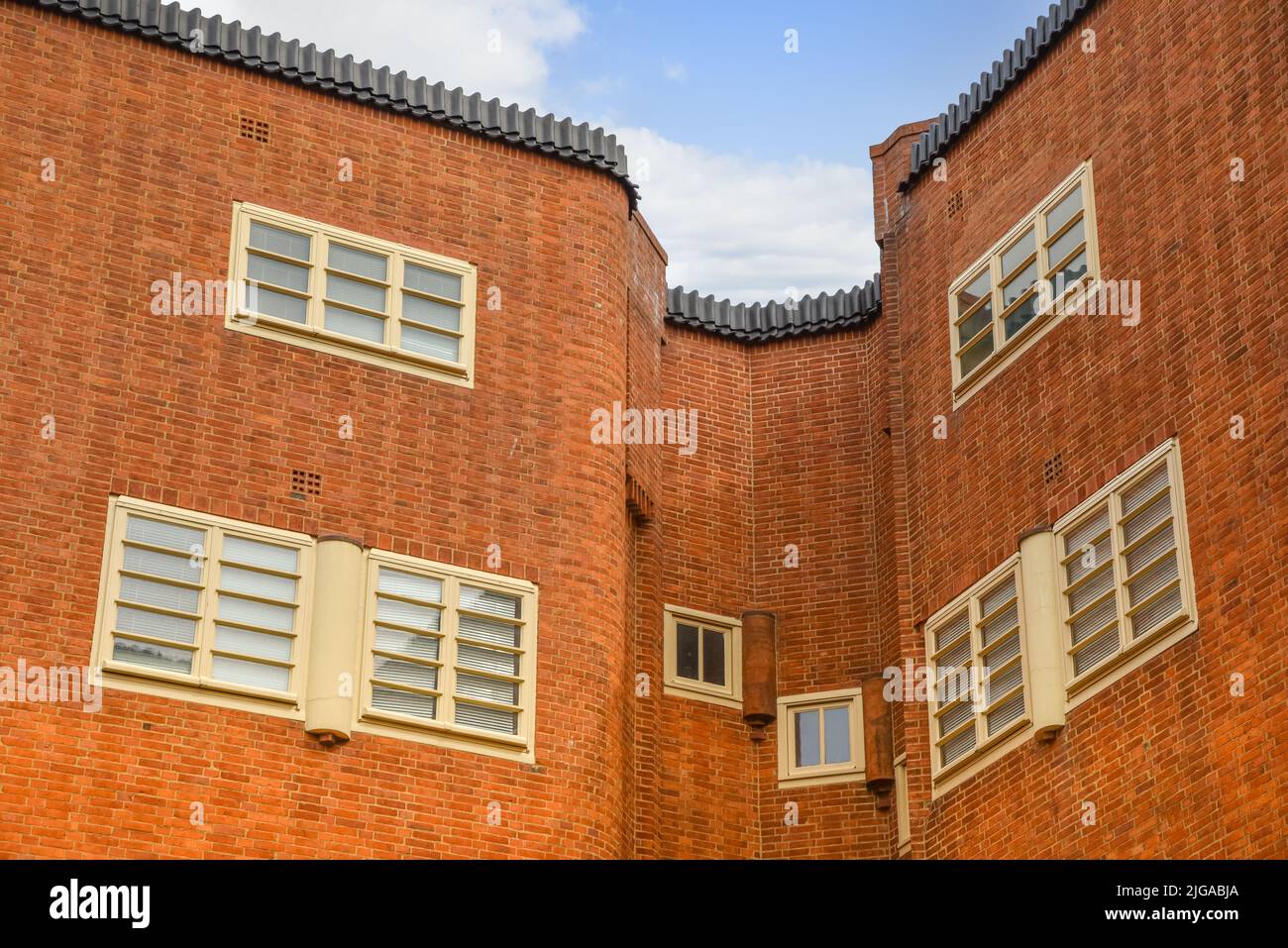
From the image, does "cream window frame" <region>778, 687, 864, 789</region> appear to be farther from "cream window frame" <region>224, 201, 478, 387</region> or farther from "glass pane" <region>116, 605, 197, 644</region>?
"glass pane" <region>116, 605, 197, 644</region>

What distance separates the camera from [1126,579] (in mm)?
22906

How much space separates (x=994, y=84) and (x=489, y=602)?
349 inches

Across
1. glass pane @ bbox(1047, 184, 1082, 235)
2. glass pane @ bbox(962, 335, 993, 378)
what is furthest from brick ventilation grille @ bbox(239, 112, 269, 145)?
glass pane @ bbox(1047, 184, 1082, 235)

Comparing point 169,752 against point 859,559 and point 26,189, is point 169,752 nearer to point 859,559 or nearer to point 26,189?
point 26,189

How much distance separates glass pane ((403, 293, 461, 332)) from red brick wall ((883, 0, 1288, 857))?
583cm

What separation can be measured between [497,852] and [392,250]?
7.08 metres

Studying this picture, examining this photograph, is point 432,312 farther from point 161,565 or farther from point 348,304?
point 161,565

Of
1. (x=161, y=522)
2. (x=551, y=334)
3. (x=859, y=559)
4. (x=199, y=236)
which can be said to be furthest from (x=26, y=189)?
(x=859, y=559)

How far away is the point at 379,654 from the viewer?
78.5 feet

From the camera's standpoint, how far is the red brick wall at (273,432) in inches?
886

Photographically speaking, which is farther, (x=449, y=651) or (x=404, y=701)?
(x=449, y=651)

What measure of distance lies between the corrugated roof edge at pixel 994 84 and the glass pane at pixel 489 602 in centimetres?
814

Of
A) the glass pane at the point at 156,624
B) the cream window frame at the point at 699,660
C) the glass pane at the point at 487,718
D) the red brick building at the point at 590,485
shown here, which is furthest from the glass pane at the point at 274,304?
the cream window frame at the point at 699,660

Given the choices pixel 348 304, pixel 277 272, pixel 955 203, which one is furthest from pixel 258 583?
pixel 955 203
